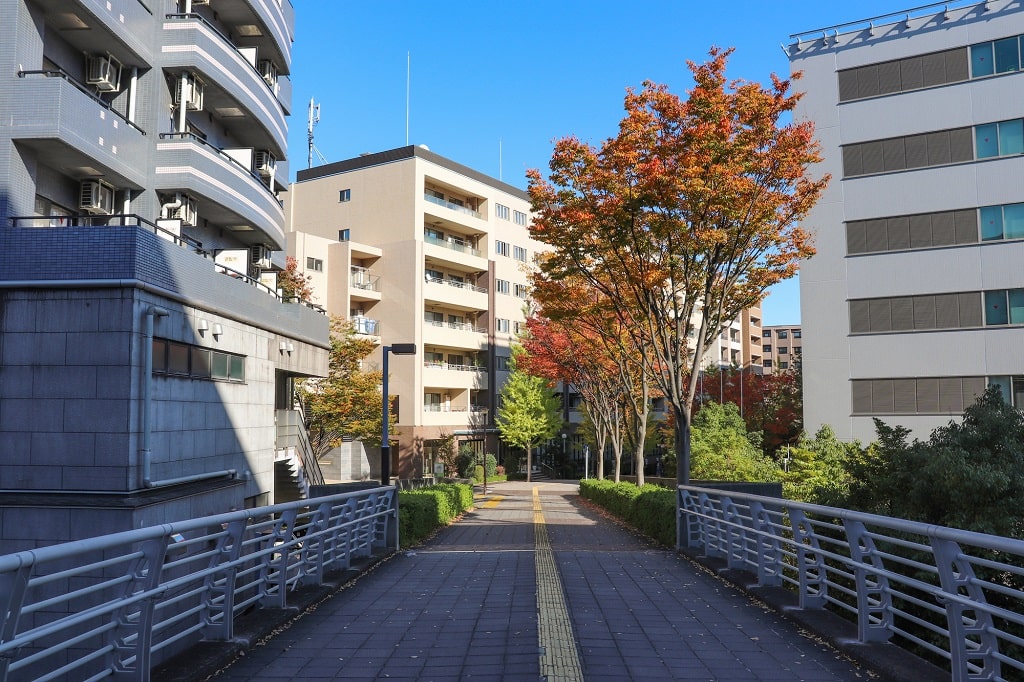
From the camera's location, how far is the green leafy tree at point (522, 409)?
56.2 metres

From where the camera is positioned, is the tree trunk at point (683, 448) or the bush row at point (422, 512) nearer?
the bush row at point (422, 512)

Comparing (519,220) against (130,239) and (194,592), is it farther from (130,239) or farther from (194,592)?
(194,592)

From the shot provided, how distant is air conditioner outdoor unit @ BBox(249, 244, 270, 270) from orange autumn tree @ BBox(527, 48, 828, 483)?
1156cm

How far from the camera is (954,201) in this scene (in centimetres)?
2944

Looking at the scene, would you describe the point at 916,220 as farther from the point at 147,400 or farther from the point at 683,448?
the point at 147,400

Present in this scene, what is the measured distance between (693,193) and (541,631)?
10170mm

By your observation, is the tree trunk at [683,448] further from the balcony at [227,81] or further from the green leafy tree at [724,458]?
the balcony at [227,81]

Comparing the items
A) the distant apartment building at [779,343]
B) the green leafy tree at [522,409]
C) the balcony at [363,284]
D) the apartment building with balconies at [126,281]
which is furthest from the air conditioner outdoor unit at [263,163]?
the distant apartment building at [779,343]

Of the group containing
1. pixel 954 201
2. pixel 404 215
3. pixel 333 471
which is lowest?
pixel 333 471

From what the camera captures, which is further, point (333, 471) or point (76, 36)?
point (333, 471)

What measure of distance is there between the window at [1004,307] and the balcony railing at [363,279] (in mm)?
32765

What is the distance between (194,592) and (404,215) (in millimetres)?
46218

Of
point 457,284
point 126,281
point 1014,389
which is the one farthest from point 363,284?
point 126,281

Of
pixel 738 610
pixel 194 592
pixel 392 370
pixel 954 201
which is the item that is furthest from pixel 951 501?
pixel 392 370
